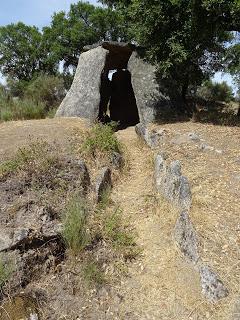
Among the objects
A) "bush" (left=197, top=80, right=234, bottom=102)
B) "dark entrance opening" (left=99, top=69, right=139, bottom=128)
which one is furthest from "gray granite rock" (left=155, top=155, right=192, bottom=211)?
"bush" (left=197, top=80, right=234, bottom=102)

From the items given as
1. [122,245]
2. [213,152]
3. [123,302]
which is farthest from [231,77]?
[123,302]

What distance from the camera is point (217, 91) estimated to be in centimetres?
1958

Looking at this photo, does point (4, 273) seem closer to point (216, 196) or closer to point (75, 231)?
point (75, 231)

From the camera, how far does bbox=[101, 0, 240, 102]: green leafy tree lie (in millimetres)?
9523

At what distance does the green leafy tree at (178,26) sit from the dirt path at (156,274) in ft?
11.6

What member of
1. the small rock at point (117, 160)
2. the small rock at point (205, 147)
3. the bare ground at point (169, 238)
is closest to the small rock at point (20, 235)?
the bare ground at point (169, 238)

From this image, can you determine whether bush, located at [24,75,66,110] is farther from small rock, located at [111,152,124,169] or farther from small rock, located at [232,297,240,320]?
small rock, located at [232,297,240,320]

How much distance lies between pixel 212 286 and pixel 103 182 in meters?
3.15

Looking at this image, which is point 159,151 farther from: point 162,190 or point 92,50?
point 92,50

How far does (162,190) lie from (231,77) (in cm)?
427

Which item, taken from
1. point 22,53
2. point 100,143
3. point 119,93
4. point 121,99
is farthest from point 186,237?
point 22,53

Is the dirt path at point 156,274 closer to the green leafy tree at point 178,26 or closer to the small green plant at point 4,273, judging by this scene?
the small green plant at point 4,273

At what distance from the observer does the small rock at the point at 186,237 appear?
19.6 ft

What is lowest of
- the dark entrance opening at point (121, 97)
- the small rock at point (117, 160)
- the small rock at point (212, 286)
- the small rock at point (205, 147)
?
the small rock at point (212, 286)
